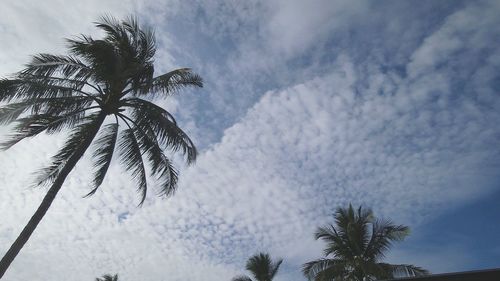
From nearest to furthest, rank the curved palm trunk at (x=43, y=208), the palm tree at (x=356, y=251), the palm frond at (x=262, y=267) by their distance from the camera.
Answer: the curved palm trunk at (x=43, y=208)
the palm tree at (x=356, y=251)
the palm frond at (x=262, y=267)

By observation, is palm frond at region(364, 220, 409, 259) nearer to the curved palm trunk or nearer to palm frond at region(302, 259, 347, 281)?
palm frond at region(302, 259, 347, 281)

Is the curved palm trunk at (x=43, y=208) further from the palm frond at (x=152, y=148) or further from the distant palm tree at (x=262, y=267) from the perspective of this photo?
the distant palm tree at (x=262, y=267)

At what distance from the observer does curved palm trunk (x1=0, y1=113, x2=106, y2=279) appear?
31.8 feet

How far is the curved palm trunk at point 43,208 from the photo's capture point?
382 inches

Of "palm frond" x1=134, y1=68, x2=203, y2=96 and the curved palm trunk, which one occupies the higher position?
"palm frond" x1=134, y1=68, x2=203, y2=96

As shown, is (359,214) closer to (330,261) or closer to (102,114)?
(330,261)

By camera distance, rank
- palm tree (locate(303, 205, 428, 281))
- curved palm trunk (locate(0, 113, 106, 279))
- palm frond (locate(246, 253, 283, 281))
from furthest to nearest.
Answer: palm frond (locate(246, 253, 283, 281)) → palm tree (locate(303, 205, 428, 281)) → curved palm trunk (locate(0, 113, 106, 279))

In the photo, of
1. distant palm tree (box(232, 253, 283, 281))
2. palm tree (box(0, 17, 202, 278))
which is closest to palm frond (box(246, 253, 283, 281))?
distant palm tree (box(232, 253, 283, 281))

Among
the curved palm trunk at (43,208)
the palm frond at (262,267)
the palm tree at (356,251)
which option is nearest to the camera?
the curved palm trunk at (43,208)

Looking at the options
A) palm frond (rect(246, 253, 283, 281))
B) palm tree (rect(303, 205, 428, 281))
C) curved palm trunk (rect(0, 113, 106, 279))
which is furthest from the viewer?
palm frond (rect(246, 253, 283, 281))

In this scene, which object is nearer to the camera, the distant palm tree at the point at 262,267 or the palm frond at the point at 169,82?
the palm frond at the point at 169,82

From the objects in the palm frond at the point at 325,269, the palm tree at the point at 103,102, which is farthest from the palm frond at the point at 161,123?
the palm frond at the point at 325,269

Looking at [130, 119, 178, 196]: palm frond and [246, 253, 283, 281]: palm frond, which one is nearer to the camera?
[130, 119, 178, 196]: palm frond

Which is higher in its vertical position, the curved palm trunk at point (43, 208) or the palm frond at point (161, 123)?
the palm frond at point (161, 123)
